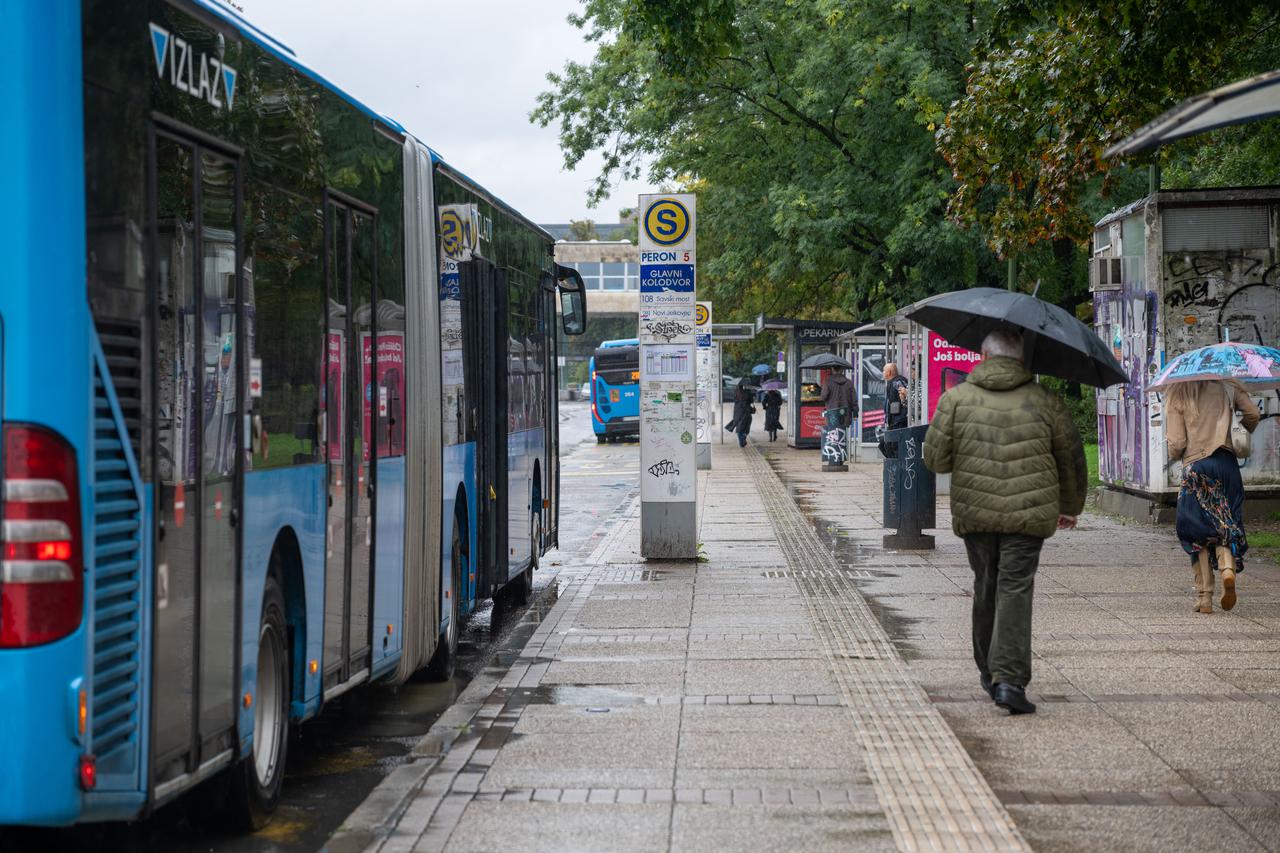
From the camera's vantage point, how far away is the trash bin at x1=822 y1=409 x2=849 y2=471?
101 feet

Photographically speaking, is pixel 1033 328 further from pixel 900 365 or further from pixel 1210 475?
pixel 900 365

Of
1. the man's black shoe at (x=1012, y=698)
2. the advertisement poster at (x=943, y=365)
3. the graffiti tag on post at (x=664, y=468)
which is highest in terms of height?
the advertisement poster at (x=943, y=365)

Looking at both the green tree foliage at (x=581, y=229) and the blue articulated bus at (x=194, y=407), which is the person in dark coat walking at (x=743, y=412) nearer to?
the blue articulated bus at (x=194, y=407)

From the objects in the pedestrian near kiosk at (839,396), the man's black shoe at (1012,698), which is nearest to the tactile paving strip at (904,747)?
A: the man's black shoe at (1012,698)

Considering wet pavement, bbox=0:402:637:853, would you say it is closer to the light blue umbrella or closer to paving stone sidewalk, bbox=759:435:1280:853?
paving stone sidewalk, bbox=759:435:1280:853

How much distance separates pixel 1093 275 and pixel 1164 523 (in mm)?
3109

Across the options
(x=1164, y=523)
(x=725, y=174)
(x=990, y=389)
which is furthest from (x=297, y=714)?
(x=725, y=174)

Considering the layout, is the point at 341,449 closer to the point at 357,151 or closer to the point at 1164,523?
the point at 357,151

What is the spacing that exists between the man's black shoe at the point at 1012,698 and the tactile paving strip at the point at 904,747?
331 millimetres

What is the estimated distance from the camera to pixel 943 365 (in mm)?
26297

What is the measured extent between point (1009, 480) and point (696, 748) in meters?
2.06

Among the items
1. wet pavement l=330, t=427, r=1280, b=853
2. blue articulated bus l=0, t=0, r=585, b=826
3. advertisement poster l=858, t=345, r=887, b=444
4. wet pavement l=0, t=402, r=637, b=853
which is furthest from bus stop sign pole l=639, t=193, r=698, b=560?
advertisement poster l=858, t=345, r=887, b=444

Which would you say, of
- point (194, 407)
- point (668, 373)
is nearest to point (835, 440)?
point (668, 373)

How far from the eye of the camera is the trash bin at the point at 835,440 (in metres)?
30.7
